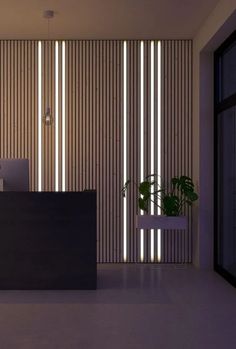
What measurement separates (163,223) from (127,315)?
2.48 meters

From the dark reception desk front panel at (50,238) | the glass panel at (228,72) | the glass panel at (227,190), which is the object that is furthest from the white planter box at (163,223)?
the glass panel at (228,72)

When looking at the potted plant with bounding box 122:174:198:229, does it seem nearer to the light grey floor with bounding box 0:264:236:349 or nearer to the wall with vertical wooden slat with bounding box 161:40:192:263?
the wall with vertical wooden slat with bounding box 161:40:192:263

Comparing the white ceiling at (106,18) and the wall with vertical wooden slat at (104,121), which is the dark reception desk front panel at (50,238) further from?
the white ceiling at (106,18)

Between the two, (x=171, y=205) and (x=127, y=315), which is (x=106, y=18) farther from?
(x=127, y=315)

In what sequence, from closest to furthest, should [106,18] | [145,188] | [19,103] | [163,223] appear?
[106,18] → [163,223] → [145,188] → [19,103]

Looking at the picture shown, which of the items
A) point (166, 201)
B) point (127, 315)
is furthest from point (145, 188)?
point (127, 315)

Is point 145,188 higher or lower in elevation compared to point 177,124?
lower

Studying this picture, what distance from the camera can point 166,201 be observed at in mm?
7406

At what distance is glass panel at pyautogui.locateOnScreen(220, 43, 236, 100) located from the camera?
6.64 metres

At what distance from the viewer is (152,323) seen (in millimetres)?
4723

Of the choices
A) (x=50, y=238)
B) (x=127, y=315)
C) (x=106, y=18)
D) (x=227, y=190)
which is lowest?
(x=127, y=315)

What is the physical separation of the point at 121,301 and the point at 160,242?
96.9 inches

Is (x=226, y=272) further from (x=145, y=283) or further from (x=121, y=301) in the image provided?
(x=121, y=301)

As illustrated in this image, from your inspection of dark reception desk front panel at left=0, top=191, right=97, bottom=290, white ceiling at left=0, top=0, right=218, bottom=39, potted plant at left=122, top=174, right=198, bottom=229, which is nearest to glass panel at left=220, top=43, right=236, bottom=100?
white ceiling at left=0, top=0, right=218, bottom=39
